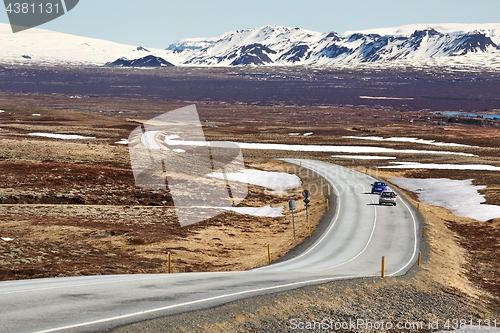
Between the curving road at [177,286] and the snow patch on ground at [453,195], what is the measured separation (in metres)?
13.8

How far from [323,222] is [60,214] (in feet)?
64.0

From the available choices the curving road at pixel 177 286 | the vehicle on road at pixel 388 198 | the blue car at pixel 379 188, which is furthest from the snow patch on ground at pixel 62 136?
the curving road at pixel 177 286

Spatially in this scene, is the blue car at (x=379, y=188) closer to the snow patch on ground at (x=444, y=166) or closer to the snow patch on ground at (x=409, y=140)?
the snow patch on ground at (x=444, y=166)

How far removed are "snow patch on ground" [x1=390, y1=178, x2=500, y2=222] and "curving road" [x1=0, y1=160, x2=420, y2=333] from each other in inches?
544

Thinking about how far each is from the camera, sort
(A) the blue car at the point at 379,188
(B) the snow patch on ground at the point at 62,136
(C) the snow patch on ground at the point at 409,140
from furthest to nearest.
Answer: (C) the snow patch on ground at the point at 409,140 → (B) the snow patch on ground at the point at 62,136 → (A) the blue car at the point at 379,188

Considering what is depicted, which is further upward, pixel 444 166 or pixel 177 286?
pixel 177 286

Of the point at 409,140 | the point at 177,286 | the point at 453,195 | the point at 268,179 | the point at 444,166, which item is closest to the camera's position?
the point at 177,286

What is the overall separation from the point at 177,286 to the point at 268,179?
165ft

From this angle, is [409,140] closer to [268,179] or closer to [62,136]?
[268,179]

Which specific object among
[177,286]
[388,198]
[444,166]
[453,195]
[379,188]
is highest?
[177,286]

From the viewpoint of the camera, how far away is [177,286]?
2086 cm

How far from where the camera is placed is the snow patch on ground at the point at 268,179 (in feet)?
220

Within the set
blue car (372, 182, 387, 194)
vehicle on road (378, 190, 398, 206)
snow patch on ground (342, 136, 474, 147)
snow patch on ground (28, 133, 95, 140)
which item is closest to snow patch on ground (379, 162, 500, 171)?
blue car (372, 182, 387, 194)

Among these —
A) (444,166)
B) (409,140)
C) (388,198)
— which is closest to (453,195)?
(388,198)
